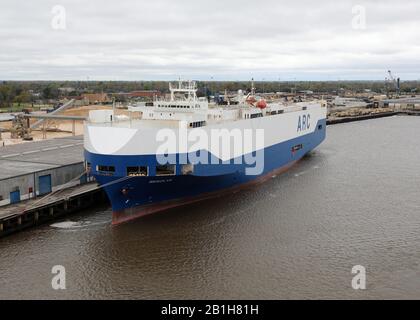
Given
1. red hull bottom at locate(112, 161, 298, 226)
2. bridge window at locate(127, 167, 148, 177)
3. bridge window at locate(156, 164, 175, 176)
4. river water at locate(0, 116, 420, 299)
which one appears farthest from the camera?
red hull bottom at locate(112, 161, 298, 226)

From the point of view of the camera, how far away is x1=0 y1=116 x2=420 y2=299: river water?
36.8 feet

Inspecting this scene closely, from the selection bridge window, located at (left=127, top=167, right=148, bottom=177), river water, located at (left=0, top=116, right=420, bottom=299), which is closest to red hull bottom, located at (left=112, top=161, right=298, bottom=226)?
river water, located at (left=0, top=116, right=420, bottom=299)

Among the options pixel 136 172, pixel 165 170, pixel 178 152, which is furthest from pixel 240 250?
pixel 136 172

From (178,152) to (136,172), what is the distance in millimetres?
1497

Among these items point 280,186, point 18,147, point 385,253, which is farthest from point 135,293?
point 18,147

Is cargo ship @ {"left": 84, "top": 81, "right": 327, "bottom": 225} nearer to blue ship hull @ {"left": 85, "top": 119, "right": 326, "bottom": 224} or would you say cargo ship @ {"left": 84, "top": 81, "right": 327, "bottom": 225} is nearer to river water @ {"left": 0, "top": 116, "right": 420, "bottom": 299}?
blue ship hull @ {"left": 85, "top": 119, "right": 326, "bottom": 224}

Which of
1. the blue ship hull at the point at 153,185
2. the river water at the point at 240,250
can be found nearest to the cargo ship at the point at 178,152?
the blue ship hull at the point at 153,185

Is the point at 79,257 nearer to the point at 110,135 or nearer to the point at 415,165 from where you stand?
the point at 110,135

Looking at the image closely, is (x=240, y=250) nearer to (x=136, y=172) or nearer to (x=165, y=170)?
(x=165, y=170)

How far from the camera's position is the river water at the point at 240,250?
11.2m

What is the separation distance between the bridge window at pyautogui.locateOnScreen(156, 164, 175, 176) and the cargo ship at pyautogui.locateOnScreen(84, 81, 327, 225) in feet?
0.09

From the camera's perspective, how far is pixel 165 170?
1509 centimetres

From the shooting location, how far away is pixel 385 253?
13.1 m
